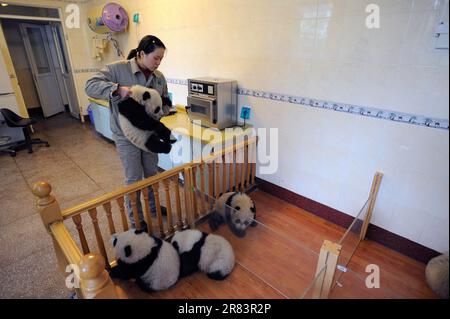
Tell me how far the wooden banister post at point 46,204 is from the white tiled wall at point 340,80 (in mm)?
1643

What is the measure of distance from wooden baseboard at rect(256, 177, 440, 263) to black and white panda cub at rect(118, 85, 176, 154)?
1280 millimetres

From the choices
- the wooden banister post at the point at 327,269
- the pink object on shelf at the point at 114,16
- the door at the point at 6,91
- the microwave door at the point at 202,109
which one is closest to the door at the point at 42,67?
the door at the point at 6,91

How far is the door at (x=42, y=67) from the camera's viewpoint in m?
5.23

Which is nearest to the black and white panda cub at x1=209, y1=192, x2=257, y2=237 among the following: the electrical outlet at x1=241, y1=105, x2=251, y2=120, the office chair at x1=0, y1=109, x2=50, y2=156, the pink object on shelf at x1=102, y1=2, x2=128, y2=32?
the electrical outlet at x1=241, y1=105, x2=251, y2=120

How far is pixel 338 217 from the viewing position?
2.12 meters

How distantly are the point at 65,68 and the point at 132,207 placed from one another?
16.8 ft

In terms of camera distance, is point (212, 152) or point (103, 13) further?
point (103, 13)

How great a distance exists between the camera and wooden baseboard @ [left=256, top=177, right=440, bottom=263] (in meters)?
1.73

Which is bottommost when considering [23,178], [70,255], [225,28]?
[23,178]

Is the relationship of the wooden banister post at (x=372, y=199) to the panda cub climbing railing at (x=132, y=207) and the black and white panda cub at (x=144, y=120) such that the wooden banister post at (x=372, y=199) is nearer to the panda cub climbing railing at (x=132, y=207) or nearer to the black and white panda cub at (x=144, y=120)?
the panda cub climbing railing at (x=132, y=207)
